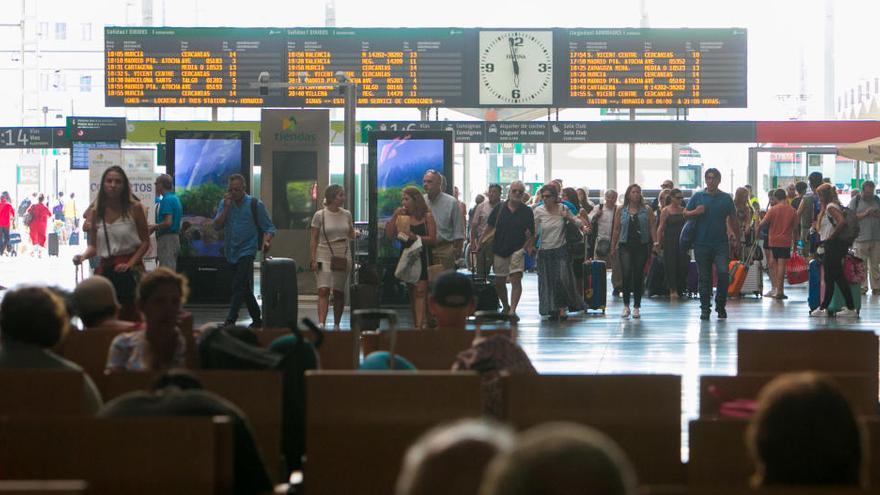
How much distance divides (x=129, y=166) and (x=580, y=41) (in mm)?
8574

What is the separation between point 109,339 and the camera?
20.9 feet

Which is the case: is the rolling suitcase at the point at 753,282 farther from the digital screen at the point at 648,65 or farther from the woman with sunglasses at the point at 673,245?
the digital screen at the point at 648,65

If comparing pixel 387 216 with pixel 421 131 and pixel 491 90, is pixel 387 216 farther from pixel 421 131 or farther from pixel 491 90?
pixel 491 90

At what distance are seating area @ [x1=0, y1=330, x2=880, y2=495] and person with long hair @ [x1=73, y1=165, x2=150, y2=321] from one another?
5.79 m

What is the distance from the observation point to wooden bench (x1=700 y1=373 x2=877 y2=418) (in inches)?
199

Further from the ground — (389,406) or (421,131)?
(421,131)

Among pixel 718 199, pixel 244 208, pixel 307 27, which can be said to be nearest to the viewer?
pixel 244 208

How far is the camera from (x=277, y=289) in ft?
48.0

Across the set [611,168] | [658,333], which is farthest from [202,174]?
[611,168]

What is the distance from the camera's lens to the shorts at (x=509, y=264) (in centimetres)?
1711

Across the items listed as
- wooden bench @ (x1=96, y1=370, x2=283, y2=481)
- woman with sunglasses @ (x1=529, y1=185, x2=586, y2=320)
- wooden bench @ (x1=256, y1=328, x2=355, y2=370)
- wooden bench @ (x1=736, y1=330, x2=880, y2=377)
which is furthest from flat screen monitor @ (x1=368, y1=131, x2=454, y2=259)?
wooden bench @ (x1=96, y1=370, x2=283, y2=481)

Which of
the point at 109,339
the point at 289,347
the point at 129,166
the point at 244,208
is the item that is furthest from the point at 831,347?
the point at 129,166

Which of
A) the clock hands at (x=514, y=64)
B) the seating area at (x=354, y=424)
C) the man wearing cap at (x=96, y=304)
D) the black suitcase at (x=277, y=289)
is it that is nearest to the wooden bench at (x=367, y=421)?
the seating area at (x=354, y=424)

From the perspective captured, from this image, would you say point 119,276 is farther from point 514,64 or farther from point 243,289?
point 514,64
